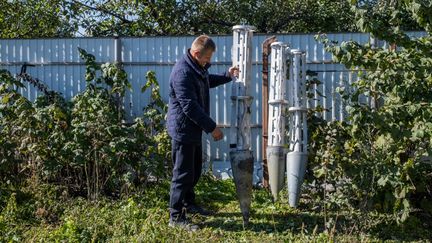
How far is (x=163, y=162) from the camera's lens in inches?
272

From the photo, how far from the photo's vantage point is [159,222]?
5520mm

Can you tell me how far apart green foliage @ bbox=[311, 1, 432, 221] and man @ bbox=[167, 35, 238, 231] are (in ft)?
3.74

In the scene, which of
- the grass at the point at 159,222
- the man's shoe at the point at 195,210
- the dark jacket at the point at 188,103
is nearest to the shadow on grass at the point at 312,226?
the grass at the point at 159,222

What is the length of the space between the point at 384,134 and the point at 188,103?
5.48ft

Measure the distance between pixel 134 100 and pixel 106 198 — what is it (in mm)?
2967

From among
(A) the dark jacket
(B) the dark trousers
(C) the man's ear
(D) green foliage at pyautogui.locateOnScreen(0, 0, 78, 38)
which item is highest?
(D) green foliage at pyautogui.locateOnScreen(0, 0, 78, 38)

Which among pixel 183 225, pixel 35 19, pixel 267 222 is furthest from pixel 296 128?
pixel 35 19

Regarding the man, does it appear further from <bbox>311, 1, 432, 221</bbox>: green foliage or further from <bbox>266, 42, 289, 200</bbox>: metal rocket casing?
<bbox>311, 1, 432, 221</bbox>: green foliage

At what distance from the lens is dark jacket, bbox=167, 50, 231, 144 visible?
540 cm

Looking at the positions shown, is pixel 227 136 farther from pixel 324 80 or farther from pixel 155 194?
pixel 155 194

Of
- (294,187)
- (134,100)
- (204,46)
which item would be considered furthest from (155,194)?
(134,100)

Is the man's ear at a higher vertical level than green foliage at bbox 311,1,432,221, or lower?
higher

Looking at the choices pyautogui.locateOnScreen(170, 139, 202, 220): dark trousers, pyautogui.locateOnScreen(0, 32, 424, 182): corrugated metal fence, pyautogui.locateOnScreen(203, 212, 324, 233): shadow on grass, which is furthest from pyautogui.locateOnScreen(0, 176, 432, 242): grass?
pyautogui.locateOnScreen(0, 32, 424, 182): corrugated metal fence

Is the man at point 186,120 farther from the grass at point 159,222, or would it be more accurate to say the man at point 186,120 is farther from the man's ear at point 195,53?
the grass at point 159,222
